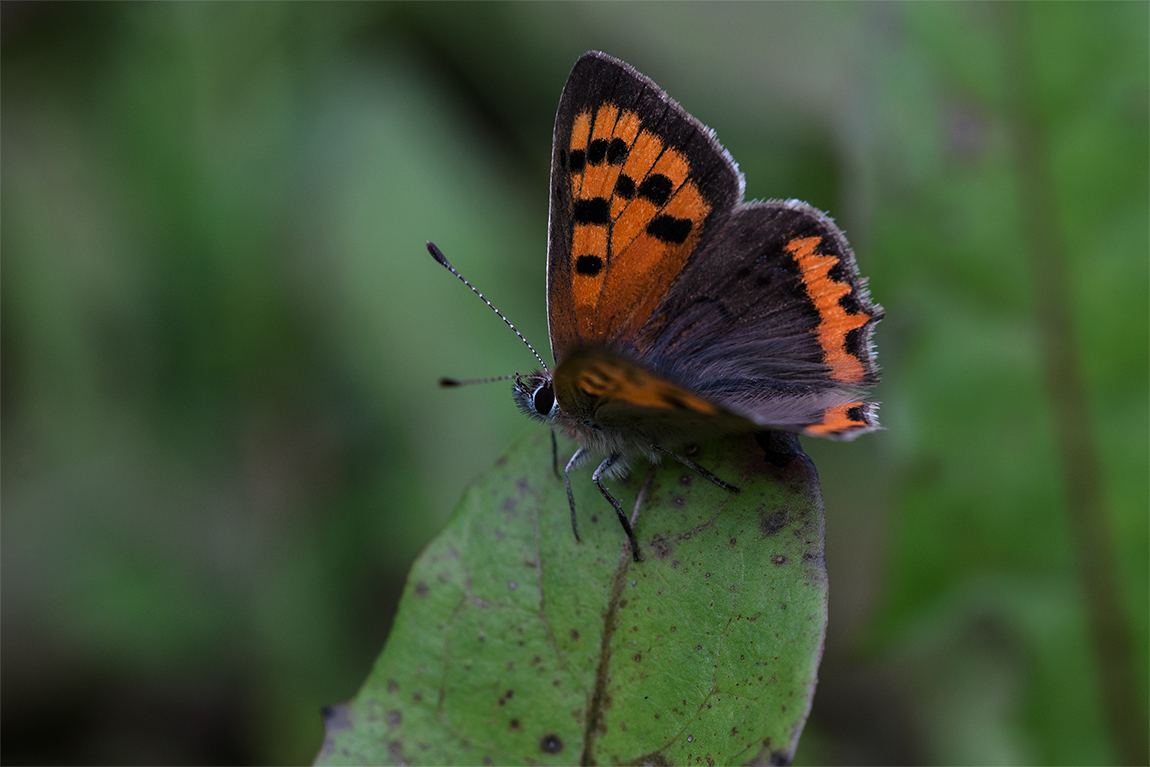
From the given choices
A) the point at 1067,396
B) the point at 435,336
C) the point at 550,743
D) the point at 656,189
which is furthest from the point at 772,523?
the point at 435,336

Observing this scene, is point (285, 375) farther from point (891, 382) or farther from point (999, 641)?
point (999, 641)

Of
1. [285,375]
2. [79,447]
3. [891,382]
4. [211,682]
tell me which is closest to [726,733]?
[891,382]

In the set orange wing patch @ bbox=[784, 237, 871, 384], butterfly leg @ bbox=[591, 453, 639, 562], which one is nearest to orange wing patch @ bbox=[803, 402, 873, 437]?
orange wing patch @ bbox=[784, 237, 871, 384]

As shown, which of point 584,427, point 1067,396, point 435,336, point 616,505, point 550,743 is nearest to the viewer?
point 550,743

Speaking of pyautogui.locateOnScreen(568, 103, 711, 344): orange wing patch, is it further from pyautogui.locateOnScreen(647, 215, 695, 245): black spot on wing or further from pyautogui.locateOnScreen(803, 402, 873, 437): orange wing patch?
pyautogui.locateOnScreen(803, 402, 873, 437): orange wing patch

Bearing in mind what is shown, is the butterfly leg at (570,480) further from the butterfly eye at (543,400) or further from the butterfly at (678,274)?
the butterfly eye at (543,400)

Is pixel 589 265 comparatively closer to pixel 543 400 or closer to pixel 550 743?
pixel 543 400
